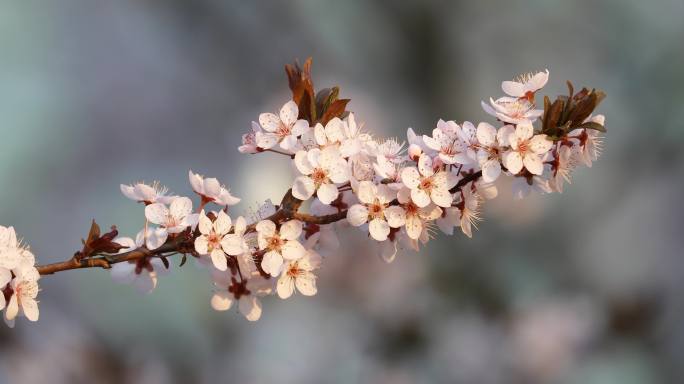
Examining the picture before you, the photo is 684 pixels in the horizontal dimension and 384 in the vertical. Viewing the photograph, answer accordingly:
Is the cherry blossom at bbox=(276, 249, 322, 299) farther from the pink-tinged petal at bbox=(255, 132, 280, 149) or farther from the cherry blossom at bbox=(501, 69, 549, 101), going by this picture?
the cherry blossom at bbox=(501, 69, 549, 101)

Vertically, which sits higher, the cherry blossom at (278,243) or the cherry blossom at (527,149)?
the cherry blossom at (527,149)

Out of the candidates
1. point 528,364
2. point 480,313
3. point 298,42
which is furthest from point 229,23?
point 528,364

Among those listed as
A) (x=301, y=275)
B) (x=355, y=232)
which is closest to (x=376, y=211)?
(x=301, y=275)

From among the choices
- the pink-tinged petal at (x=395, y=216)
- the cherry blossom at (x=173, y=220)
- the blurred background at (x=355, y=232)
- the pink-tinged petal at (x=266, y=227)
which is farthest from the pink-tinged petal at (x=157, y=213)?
the blurred background at (x=355, y=232)

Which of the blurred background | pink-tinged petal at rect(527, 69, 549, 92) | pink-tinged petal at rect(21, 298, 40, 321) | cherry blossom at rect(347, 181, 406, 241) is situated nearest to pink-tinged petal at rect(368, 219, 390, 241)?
cherry blossom at rect(347, 181, 406, 241)

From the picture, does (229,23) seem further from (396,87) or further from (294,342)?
(294,342)

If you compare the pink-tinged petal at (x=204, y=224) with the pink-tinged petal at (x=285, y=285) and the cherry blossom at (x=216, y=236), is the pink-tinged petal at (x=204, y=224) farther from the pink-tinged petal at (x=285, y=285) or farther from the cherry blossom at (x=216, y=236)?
the pink-tinged petal at (x=285, y=285)

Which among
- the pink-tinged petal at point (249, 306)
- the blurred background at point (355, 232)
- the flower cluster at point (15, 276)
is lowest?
the flower cluster at point (15, 276)

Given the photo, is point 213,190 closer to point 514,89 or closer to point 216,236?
point 216,236
